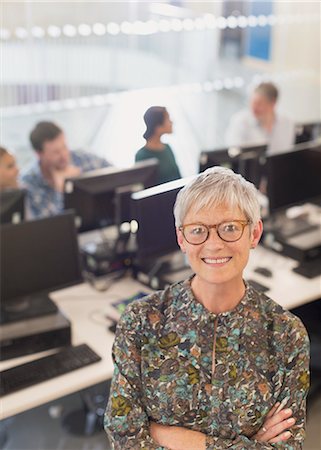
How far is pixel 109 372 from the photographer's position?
7.64ft

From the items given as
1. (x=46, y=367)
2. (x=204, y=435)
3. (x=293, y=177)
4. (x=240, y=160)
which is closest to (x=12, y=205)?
(x=46, y=367)

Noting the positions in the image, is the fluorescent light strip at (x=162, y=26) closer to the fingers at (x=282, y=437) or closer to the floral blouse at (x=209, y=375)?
the floral blouse at (x=209, y=375)

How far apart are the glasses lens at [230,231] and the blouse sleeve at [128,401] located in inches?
12.3

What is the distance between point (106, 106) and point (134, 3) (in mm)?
780

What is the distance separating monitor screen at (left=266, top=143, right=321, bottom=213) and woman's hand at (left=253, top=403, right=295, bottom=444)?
6.18ft

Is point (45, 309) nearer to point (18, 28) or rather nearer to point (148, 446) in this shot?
point (148, 446)

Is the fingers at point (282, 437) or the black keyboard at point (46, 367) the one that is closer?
the fingers at point (282, 437)

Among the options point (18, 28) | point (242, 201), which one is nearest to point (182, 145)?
point (242, 201)

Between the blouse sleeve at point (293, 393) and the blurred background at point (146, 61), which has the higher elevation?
the blurred background at point (146, 61)

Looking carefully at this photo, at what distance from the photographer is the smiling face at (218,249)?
146 centimetres

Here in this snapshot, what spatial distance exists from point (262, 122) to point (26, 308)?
259 cm

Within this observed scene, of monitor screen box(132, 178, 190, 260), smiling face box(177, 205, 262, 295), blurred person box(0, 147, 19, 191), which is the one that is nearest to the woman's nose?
smiling face box(177, 205, 262, 295)

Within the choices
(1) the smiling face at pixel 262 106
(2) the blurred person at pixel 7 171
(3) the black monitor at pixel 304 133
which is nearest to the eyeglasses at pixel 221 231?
(2) the blurred person at pixel 7 171

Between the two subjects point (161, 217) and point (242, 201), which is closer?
point (242, 201)
